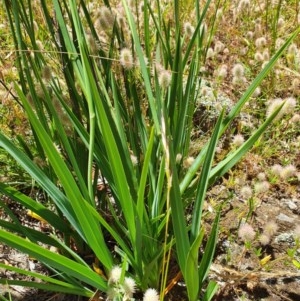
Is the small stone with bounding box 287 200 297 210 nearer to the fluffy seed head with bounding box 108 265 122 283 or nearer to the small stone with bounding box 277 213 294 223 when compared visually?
the small stone with bounding box 277 213 294 223

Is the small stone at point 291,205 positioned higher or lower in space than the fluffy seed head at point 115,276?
lower

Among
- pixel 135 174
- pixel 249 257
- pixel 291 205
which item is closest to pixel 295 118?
pixel 291 205

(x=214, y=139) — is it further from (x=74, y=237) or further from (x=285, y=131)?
(x=285, y=131)

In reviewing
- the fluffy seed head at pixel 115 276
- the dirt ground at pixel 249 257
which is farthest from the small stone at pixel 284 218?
the fluffy seed head at pixel 115 276

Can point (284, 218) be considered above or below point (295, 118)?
below

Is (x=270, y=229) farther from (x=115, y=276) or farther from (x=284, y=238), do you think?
(x=115, y=276)

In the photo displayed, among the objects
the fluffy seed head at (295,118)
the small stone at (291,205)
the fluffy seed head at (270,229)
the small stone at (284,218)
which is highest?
the fluffy seed head at (295,118)

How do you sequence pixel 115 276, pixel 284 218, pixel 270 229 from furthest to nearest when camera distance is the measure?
pixel 284 218 < pixel 270 229 < pixel 115 276

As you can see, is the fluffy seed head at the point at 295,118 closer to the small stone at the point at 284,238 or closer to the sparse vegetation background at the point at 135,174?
the sparse vegetation background at the point at 135,174

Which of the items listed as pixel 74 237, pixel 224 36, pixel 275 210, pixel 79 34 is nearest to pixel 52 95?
pixel 79 34

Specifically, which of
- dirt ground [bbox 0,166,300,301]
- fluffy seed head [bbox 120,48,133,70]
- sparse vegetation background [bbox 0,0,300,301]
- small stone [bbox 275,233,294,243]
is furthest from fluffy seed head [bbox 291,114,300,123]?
fluffy seed head [bbox 120,48,133,70]
